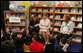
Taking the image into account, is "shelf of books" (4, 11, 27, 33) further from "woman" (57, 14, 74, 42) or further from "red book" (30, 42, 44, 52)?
"red book" (30, 42, 44, 52)

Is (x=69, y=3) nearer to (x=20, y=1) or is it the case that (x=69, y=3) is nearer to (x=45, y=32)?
(x=45, y=32)

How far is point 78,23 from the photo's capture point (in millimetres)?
4402

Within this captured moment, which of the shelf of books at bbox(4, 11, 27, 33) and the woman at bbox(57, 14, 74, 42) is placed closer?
the woman at bbox(57, 14, 74, 42)

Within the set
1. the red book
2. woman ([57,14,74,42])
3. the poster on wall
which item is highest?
the poster on wall

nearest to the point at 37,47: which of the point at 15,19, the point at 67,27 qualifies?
the point at 67,27

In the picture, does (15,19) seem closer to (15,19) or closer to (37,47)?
(15,19)

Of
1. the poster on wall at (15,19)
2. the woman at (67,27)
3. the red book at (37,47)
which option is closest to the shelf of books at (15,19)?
the poster on wall at (15,19)

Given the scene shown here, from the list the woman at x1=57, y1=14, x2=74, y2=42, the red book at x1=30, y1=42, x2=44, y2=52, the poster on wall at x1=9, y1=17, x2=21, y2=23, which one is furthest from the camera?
the poster on wall at x1=9, y1=17, x2=21, y2=23

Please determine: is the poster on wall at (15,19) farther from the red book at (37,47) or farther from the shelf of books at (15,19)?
the red book at (37,47)

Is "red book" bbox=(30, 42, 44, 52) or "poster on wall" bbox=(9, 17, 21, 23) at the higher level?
"poster on wall" bbox=(9, 17, 21, 23)

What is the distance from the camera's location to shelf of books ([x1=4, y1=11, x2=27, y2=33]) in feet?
14.5

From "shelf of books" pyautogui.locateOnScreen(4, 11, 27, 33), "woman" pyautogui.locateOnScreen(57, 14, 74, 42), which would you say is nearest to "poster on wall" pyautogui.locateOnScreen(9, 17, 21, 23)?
"shelf of books" pyautogui.locateOnScreen(4, 11, 27, 33)

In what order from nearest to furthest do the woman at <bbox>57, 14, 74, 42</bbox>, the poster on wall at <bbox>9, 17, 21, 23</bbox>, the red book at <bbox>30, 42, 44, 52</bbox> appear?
1. the red book at <bbox>30, 42, 44, 52</bbox>
2. the woman at <bbox>57, 14, 74, 42</bbox>
3. the poster on wall at <bbox>9, 17, 21, 23</bbox>

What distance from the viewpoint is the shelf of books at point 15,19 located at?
4430 millimetres
